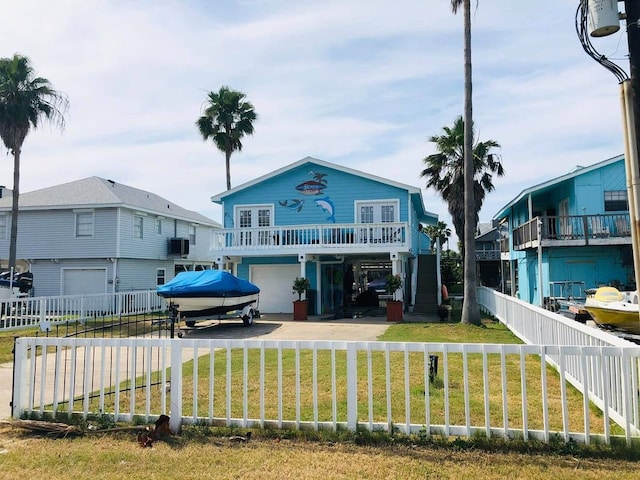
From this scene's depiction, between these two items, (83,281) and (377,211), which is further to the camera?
(83,281)

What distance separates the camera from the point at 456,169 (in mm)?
22516

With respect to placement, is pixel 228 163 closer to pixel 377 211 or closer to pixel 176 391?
pixel 377 211

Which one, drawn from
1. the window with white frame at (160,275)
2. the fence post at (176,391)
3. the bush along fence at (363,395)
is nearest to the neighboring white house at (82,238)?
the window with white frame at (160,275)

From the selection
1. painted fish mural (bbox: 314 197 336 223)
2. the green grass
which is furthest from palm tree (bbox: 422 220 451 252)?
the green grass

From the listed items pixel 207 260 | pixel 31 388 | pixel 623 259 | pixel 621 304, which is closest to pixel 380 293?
pixel 207 260

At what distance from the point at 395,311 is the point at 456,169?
9172 mm

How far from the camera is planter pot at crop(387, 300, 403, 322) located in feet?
Result: 54.7

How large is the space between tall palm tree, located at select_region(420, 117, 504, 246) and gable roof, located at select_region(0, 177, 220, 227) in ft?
49.1

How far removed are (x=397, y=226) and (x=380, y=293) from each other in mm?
12784

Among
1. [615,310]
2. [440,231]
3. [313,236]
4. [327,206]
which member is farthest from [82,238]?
[440,231]

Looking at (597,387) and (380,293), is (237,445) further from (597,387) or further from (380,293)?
(380,293)

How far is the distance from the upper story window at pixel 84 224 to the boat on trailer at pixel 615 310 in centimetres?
2188

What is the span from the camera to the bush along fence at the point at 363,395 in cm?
455

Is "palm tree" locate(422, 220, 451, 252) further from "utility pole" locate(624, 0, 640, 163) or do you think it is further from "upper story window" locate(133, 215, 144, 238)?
"utility pole" locate(624, 0, 640, 163)
